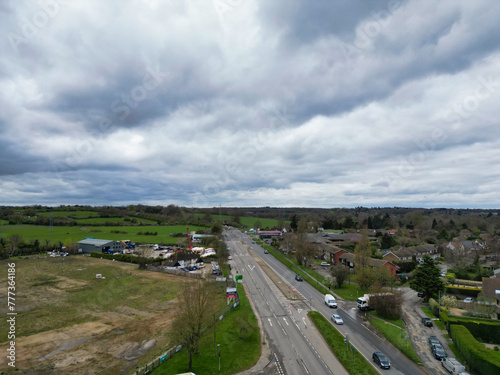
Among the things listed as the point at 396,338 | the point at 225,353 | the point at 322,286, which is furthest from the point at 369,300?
the point at 225,353

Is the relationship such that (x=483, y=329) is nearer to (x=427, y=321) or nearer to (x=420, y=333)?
(x=427, y=321)

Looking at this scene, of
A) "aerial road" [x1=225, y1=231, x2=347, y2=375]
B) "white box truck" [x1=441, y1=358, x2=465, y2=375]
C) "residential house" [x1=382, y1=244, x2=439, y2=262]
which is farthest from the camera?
"residential house" [x1=382, y1=244, x2=439, y2=262]

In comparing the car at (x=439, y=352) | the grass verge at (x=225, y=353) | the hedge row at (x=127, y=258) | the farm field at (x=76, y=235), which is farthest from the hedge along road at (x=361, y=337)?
the farm field at (x=76, y=235)

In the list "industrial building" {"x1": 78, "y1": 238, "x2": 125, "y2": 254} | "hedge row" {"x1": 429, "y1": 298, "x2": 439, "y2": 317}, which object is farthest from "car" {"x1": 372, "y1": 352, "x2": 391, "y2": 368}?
"industrial building" {"x1": 78, "y1": 238, "x2": 125, "y2": 254}

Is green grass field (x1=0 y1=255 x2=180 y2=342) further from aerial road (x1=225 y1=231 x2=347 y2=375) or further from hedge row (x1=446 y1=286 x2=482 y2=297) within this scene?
hedge row (x1=446 y1=286 x2=482 y2=297)

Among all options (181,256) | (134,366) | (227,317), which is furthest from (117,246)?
(134,366)
